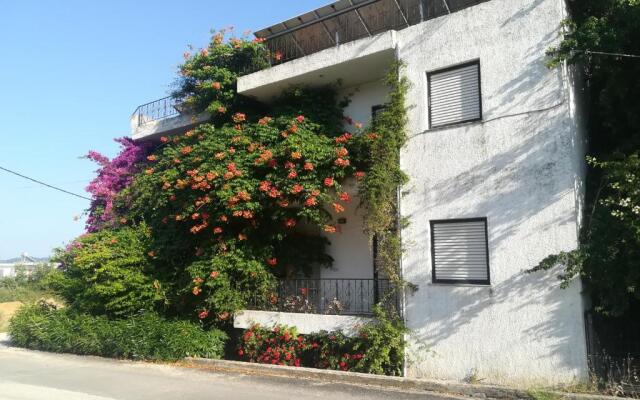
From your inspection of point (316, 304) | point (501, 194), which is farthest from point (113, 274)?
point (501, 194)

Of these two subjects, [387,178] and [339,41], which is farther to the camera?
[339,41]

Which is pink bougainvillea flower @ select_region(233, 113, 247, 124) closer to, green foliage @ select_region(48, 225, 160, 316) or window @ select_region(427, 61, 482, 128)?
green foliage @ select_region(48, 225, 160, 316)

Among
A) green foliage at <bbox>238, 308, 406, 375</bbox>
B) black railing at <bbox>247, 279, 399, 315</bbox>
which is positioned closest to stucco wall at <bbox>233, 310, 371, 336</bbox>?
green foliage at <bbox>238, 308, 406, 375</bbox>

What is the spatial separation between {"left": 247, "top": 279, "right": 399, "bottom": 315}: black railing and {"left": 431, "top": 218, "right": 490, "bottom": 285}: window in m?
1.66

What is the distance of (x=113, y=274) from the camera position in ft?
41.4

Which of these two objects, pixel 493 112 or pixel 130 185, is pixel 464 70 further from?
pixel 130 185

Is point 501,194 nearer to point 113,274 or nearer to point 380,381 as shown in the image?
point 380,381

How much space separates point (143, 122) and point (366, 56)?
9.11 meters

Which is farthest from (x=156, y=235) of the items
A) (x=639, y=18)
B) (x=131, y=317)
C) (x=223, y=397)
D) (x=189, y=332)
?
(x=639, y=18)

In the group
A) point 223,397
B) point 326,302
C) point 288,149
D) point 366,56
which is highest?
→ point 366,56

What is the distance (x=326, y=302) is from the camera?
11633 millimetres

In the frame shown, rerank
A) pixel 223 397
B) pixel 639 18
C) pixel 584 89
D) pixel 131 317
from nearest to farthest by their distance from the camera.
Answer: pixel 639 18 < pixel 223 397 < pixel 584 89 < pixel 131 317

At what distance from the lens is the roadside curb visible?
7713mm

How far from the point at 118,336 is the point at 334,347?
5.67m
